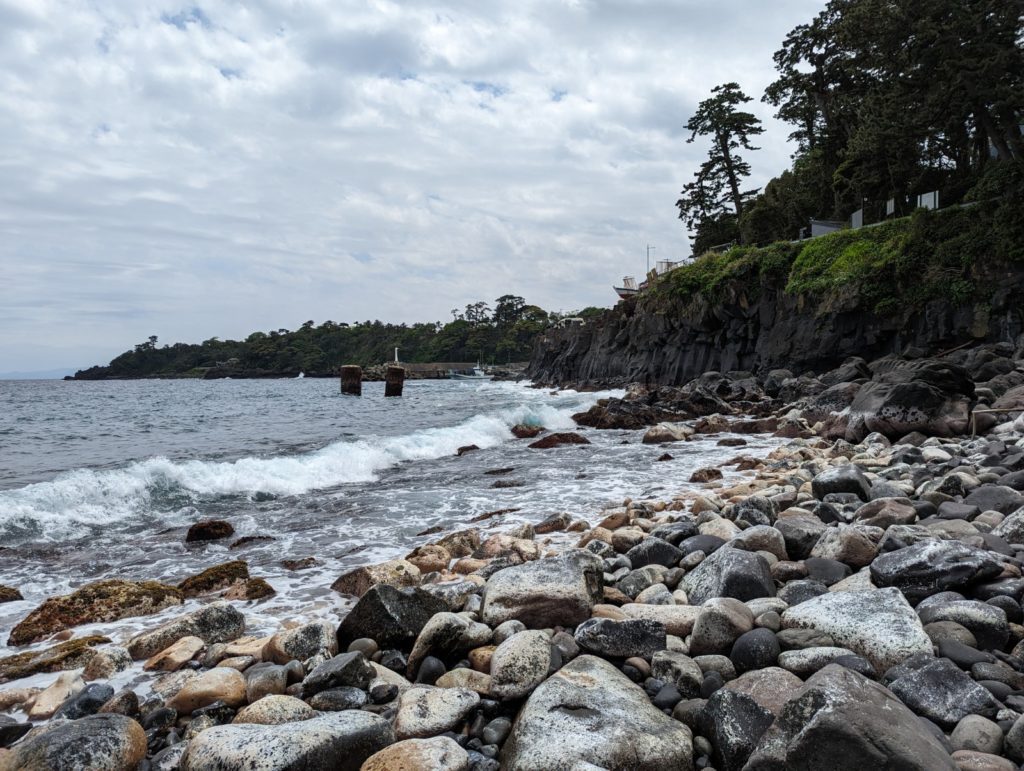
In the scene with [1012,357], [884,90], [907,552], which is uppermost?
[884,90]

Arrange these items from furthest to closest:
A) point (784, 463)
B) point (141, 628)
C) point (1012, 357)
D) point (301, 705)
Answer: point (1012, 357), point (784, 463), point (141, 628), point (301, 705)

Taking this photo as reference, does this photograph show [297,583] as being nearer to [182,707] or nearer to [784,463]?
[182,707]

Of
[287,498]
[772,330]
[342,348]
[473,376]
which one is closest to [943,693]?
[287,498]

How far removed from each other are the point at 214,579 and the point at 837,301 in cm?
2741

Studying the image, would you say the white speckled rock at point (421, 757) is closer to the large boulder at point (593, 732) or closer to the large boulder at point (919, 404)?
the large boulder at point (593, 732)

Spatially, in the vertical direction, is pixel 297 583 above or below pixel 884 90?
below

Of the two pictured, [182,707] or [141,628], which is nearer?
[182,707]

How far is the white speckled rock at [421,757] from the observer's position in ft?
8.50

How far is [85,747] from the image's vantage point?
284 centimetres

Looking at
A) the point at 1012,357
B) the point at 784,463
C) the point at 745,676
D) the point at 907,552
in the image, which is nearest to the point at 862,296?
the point at 1012,357

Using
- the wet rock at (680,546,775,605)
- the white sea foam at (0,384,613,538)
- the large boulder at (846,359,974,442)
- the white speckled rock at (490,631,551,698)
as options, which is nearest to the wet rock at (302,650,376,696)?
the white speckled rock at (490,631,551,698)

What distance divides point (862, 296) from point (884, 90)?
320 inches

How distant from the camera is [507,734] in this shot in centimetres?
296

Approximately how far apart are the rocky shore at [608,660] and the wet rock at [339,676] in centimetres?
1
